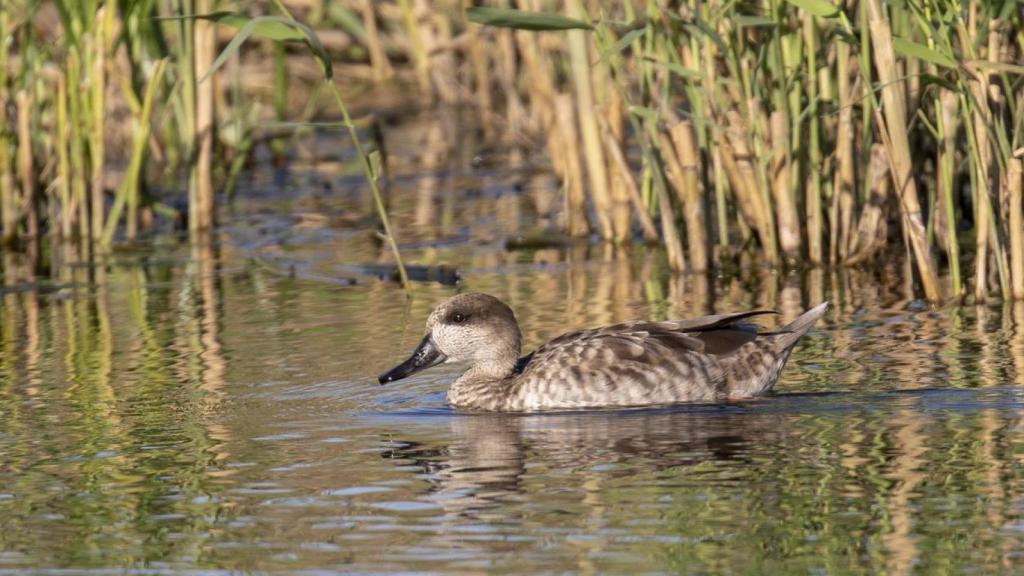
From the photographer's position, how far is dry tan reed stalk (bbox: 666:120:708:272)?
10109 millimetres

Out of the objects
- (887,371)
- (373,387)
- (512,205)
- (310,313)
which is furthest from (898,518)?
(512,205)

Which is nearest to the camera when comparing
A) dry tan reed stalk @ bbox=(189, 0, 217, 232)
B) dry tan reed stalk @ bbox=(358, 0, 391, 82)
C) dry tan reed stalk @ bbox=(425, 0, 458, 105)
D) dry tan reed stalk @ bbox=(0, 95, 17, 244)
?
dry tan reed stalk @ bbox=(0, 95, 17, 244)

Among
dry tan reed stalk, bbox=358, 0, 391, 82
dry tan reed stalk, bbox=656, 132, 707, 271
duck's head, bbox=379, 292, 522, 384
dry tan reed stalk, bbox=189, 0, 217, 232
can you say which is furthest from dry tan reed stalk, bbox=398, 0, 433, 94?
duck's head, bbox=379, 292, 522, 384

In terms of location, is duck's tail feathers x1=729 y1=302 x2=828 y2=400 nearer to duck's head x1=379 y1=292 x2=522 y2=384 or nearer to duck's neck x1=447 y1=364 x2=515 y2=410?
duck's neck x1=447 y1=364 x2=515 y2=410

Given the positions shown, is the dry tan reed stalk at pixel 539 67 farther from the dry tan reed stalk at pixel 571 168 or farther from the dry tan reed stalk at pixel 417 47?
the dry tan reed stalk at pixel 417 47

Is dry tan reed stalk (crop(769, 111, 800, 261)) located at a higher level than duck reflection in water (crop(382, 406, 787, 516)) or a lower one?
higher

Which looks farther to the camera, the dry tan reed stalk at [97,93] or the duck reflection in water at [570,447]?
the dry tan reed stalk at [97,93]

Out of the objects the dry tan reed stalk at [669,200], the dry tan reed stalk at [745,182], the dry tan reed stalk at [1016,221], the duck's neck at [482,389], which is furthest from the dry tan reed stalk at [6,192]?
the dry tan reed stalk at [1016,221]

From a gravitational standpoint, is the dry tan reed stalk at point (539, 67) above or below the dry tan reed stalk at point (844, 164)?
above

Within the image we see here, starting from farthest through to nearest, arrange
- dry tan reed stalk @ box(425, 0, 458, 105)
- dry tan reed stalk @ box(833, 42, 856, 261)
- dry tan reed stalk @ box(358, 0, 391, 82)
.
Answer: dry tan reed stalk @ box(358, 0, 391, 82)
dry tan reed stalk @ box(425, 0, 458, 105)
dry tan reed stalk @ box(833, 42, 856, 261)

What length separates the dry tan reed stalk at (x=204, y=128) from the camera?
12312 millimetres

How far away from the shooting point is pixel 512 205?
1416 centimetres

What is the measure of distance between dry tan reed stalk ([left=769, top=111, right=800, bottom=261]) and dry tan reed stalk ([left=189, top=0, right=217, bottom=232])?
4044 millimetres

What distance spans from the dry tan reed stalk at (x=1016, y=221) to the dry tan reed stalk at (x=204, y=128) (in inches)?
220
